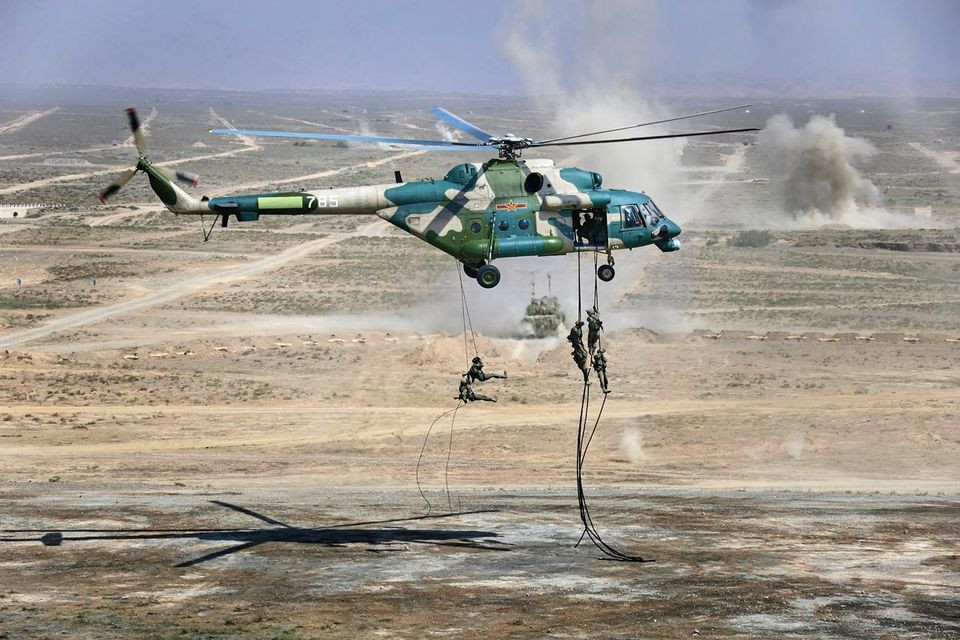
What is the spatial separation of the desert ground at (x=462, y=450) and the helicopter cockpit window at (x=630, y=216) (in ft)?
21.9

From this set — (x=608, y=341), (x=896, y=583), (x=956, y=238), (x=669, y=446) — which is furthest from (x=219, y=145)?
(x=896, y=583)

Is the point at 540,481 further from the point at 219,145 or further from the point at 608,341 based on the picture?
the point at 219,145

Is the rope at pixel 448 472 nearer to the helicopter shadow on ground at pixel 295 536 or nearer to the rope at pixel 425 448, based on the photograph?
the rope at pixel 425 448

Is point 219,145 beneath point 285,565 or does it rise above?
above

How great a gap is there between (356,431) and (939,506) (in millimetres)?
16869

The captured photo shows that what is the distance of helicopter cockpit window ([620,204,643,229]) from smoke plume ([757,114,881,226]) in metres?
64.8

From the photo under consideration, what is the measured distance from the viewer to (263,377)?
4544 centimetres

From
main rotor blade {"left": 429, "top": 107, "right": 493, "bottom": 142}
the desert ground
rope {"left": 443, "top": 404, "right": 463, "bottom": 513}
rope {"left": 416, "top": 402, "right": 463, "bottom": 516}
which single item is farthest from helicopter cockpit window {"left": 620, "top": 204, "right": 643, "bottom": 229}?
rope {"left": 416, "top": 402, "right": 463, "bottom": 516}

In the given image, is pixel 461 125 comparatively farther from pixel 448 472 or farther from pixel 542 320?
pixel 542 320

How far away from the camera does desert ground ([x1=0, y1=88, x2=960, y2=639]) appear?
73.4 feet

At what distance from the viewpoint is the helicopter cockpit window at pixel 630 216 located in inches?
1032

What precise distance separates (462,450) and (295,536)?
32.6 ft

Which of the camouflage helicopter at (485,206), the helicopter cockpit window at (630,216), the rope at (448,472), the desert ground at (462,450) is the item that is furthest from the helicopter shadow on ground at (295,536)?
the helicopter cockpit window at (630,216)

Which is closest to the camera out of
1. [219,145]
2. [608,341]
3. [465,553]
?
[465,553]
